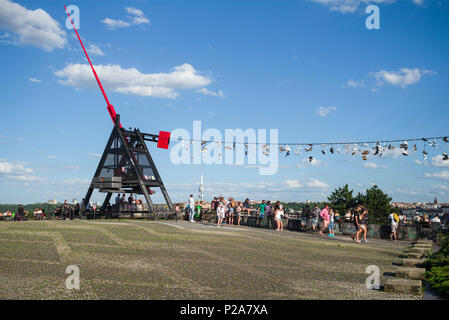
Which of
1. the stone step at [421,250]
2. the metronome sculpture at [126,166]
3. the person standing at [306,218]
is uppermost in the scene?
the metronome sculpture at [126,166]

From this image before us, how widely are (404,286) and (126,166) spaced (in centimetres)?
2636

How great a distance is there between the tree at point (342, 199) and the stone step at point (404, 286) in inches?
3340

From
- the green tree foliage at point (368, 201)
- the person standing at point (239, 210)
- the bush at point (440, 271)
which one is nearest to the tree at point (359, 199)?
the green tree foliage at point (368, 201)

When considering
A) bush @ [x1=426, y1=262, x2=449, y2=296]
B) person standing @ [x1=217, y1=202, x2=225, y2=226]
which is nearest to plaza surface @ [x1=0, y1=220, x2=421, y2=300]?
bush @ [x1=426, y1=262, x2=449, y2=296]

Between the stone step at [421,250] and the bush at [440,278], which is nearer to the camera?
the bush at [440,278]

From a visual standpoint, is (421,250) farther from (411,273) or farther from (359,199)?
(359,199)

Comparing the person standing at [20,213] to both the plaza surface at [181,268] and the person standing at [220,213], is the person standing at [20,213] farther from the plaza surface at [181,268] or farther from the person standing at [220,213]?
the plaza surface at [181,268]

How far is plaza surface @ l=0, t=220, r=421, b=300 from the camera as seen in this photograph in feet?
24.5

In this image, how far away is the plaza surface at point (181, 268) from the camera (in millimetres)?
7473

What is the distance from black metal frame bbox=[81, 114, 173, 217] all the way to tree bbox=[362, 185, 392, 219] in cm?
5883

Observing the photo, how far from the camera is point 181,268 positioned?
32.6 feet
